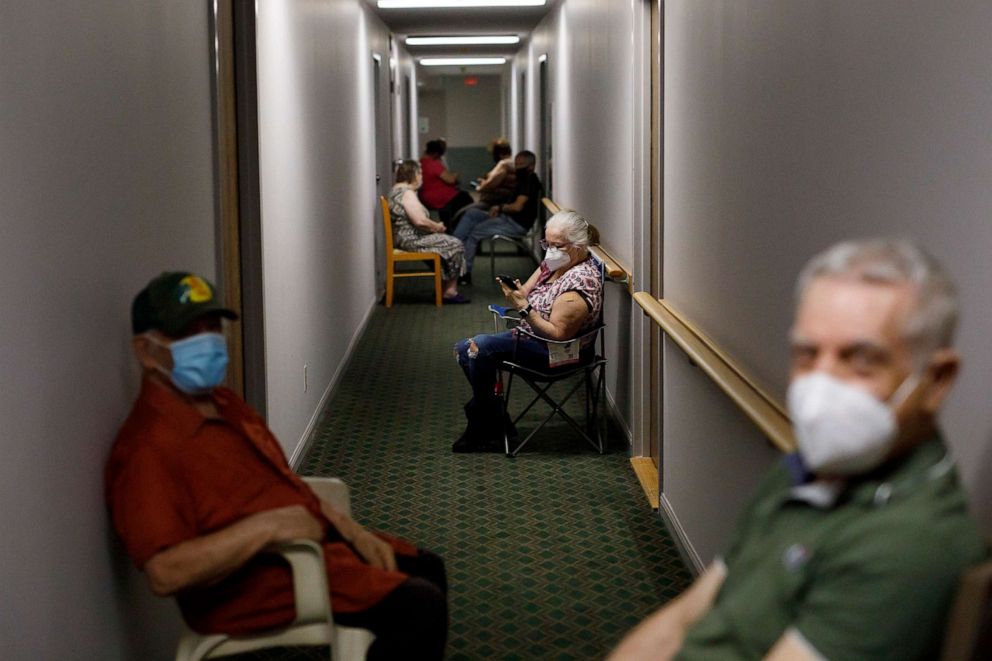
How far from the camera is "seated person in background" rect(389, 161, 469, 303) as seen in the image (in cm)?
1131

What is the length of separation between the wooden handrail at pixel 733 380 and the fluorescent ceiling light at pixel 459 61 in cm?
1704

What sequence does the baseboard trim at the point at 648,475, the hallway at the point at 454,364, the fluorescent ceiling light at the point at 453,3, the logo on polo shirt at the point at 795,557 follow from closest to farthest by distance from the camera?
the logo on polo shirt at the point at 795,557 → the hallway at the point at 454,364 → the baseboard trim at the point at 648,475 → the fluorescent ceiling light at the point at 453,3

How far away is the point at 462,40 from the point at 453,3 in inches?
204

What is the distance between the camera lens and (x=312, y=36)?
707 cm

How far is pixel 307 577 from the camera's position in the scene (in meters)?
2.91

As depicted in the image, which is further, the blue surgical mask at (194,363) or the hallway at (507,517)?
the hallway at (507,517)

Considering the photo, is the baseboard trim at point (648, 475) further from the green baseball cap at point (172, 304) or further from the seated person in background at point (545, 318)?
the green baseball cap at point (172, 304)

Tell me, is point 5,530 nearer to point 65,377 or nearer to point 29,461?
point 29,461

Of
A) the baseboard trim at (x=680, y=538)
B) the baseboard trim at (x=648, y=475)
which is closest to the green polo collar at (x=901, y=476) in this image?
the baseboard trim at (x=680, y=538)

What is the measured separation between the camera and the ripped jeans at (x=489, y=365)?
614 centimetres

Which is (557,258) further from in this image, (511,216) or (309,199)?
(511,216)

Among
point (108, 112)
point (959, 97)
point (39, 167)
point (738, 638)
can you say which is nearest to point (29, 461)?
point (39, 167)

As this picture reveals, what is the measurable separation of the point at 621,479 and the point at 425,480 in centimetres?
97

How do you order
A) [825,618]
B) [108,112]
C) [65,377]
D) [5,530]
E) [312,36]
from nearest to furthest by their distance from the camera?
1. [825,618]
2. [5,530]
3. [65,377]
4. [108,112]
5. [312,36]
